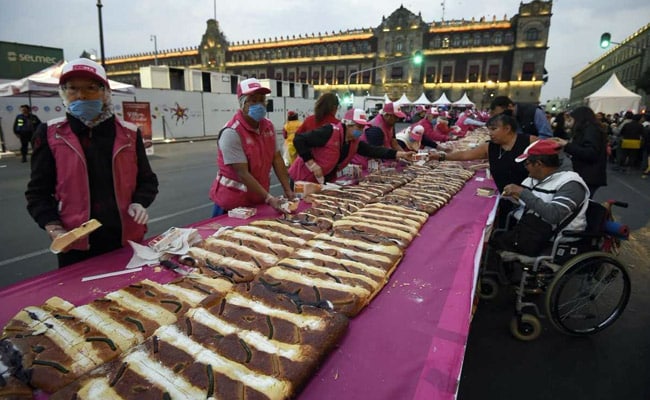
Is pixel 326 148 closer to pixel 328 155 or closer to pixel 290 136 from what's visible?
pixel 328 155

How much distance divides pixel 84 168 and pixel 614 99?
28588 millimetres

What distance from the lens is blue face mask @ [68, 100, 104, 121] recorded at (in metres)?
1.95

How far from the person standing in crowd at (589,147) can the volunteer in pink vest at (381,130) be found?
2.58 meters

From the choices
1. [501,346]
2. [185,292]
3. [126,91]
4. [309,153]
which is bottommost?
[501,346]

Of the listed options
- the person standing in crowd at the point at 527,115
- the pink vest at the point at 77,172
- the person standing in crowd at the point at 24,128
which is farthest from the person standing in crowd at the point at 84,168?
the person standing in crowd at the point at 24,128

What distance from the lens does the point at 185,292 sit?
1655mm

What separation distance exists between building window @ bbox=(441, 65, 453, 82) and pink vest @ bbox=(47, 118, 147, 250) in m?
67.4

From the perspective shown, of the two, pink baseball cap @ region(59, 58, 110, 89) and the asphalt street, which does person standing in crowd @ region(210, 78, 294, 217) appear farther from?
the asphalt street

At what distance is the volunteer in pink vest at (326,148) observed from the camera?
4.36m

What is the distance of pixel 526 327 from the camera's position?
314 cm

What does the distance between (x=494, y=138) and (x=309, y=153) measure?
222 cm

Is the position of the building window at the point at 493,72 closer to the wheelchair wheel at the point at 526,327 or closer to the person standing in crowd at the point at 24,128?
the person standing in crowd at the point at 24,128

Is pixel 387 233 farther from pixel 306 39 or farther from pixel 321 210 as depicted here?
pixel 306 39

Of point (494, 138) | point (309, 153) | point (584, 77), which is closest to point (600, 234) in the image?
point (494, 138)
